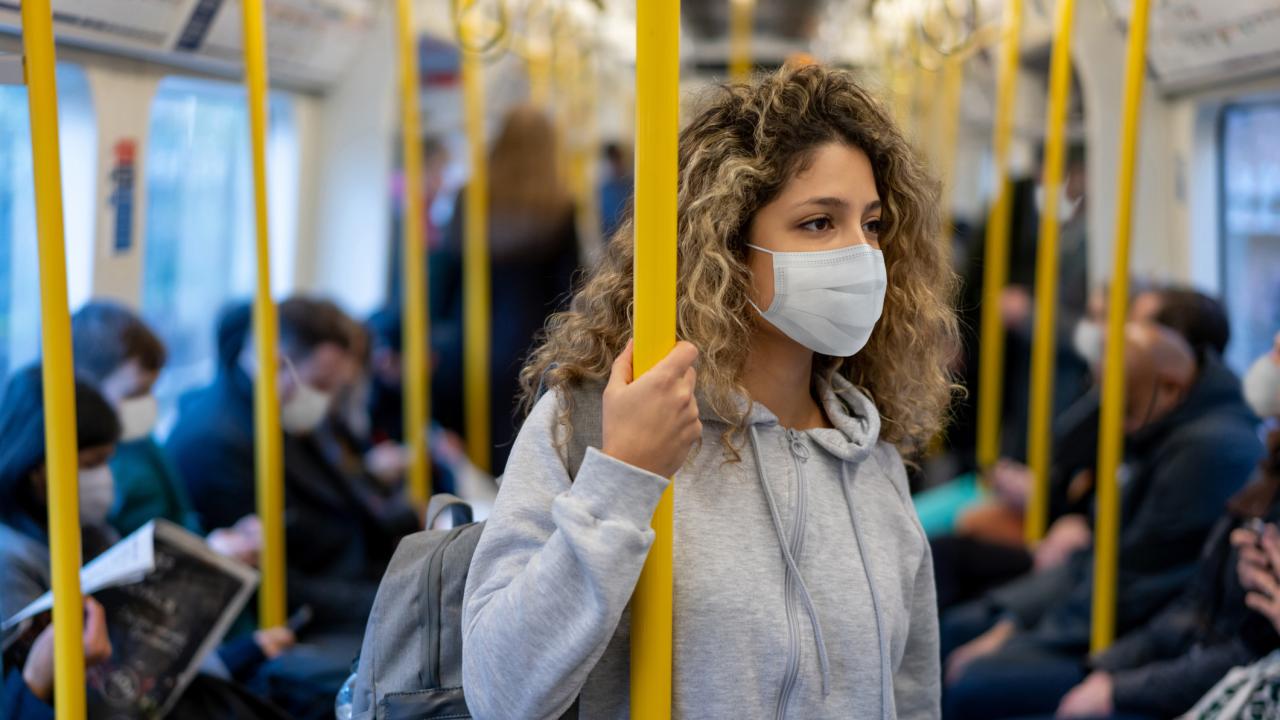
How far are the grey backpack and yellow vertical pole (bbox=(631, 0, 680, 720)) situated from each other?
16cm

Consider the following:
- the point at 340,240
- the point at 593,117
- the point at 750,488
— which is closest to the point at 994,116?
the point at 340,240

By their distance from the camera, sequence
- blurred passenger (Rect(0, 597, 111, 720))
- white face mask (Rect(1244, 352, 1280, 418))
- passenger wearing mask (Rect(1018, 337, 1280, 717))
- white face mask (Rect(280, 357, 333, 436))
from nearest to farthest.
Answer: blurred passenger (Rect(0, 597, 111, 720)) < passenger wearing mask (Rect(1018, 337, 1280, 717)) < white face mask (Rect(1244, 352, 1280, 418)) < white face mask (Rect(280, 357, 333, 436))

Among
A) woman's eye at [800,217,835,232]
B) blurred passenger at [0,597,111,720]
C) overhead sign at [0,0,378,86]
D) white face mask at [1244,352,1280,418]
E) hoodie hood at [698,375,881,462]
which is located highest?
overhead sign at [0,0,378,86]

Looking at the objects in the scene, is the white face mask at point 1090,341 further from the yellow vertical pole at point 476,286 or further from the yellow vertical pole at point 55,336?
the yellow vertical pole at point 55,336

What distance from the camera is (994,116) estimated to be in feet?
20.1

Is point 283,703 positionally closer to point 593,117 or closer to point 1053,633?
point 1053,633

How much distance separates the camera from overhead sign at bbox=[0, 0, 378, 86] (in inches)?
111

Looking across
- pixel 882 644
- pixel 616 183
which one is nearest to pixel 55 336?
pixel 882 644

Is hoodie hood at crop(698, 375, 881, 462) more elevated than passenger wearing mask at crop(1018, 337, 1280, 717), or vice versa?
hoodie hood at crop(698, 375, 881, 462)

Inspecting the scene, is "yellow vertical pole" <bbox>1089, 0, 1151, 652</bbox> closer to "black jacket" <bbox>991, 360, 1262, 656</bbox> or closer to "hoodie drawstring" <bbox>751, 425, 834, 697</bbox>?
"black jacket" <bbox>991, 360, 1262, 656</bbox>


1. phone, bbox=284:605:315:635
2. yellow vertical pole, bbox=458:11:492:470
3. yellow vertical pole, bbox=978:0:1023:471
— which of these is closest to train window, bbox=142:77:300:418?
phone, bbox=284:605:315:635

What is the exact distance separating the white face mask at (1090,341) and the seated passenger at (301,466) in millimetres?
2419

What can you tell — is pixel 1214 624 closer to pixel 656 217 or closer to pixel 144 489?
pixel 656 217

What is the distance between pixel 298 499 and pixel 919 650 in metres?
2.38
